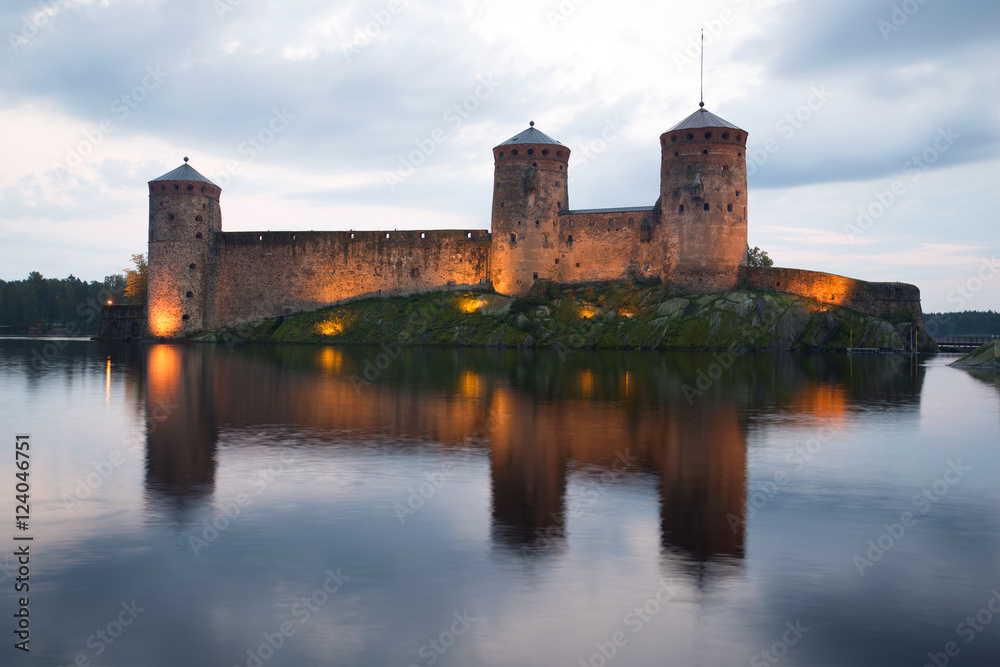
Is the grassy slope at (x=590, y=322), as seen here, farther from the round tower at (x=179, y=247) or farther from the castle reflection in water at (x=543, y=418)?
the castle reflection in water at (x=543, y=418)

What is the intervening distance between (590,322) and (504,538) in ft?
159

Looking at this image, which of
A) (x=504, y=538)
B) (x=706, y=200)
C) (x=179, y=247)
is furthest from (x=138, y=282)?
(x=504, y=538)

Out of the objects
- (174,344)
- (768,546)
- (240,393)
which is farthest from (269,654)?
(174,344)

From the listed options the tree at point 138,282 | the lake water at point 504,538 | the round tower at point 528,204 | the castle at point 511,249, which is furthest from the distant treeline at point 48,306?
the lake water at point 504,538

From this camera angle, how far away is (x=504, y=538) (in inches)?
350

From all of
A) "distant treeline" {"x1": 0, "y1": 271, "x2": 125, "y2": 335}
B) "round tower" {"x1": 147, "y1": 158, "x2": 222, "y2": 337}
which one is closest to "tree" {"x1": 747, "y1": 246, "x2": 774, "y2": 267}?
"round tower" {"x1": 147, "y1": 158, "x2": 222, "y2": 337}

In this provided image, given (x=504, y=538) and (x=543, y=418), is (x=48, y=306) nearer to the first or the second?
(x=543, y=418)

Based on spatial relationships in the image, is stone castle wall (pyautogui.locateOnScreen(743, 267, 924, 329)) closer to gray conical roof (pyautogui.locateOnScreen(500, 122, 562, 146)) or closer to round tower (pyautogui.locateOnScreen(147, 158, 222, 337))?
gray conical roof (pyautogui.locateOnScreen(500, 122, 562, 146))

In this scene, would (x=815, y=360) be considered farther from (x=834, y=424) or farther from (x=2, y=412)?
(x=2, y=412)

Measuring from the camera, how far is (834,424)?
18.4 meters

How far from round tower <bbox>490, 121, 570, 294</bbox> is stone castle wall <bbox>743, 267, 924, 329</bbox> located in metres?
15.9

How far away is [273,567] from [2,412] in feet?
50.0

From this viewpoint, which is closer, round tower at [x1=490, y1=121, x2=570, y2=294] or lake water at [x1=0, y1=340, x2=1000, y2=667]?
lake water at [x1=0, y1=340, x2=1000, y2=667]

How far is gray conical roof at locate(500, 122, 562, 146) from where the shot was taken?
6125 centimetres
